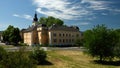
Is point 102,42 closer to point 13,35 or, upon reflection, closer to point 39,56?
point 39,56

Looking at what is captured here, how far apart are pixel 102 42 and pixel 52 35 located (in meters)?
47.8

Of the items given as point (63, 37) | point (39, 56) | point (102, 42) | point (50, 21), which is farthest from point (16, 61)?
point (50, 21)

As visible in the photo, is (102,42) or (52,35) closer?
(102,42)

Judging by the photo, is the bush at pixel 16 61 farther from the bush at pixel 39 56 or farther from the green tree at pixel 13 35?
the green tree at pixel 13 35

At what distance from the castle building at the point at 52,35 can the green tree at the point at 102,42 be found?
1818 inches

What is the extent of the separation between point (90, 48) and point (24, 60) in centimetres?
3464

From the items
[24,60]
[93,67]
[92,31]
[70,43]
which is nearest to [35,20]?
[70,43]

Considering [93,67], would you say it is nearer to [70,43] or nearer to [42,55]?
[42,55]

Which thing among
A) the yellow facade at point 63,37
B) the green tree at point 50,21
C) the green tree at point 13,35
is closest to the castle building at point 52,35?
the yellow facade at point 63,37

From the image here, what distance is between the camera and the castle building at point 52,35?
101 metres

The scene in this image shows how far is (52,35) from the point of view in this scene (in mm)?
99875

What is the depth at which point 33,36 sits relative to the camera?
10519cm

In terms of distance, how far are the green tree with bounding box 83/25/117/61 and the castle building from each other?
4618 cm

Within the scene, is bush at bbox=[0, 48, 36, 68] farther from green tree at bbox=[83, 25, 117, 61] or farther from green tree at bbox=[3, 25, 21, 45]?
green tree at bbox=[3, 25, 21, 45]
